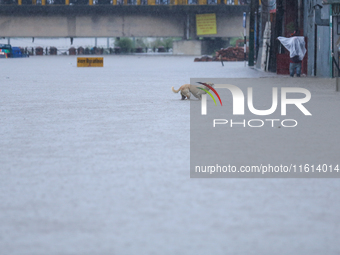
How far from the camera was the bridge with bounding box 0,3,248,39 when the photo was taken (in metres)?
72.6

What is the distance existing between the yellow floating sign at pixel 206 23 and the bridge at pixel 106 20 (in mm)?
405

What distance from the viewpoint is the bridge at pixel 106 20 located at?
72.6 m

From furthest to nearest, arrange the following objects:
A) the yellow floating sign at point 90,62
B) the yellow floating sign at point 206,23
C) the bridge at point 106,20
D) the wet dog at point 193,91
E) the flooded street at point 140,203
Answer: the yellow floating sign at point 206,23 < the bridge at point 106,20 < the yellow floating sign at point 90,62 < the wet dog at point 193,91 < the flooded street at point 140,203

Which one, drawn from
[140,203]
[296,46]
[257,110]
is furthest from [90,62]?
[140,203]

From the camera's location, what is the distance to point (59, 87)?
69.8ft

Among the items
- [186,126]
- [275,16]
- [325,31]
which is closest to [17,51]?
[275,16]

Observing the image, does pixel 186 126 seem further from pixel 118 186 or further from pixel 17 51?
pixel 17 51

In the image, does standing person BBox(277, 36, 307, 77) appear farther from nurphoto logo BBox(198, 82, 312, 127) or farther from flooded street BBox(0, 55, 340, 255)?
flooded street BBox(0, 55, 340, 255)

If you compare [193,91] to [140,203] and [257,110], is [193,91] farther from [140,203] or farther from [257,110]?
[140,203]

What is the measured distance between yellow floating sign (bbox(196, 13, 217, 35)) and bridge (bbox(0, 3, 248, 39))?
40 cm

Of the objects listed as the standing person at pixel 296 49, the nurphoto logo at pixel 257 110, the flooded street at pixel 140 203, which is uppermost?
the standing person at pixel 296 49

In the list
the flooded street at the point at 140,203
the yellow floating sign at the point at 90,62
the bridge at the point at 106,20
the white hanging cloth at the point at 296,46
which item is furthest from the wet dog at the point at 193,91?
the bridge at the point at 106,20

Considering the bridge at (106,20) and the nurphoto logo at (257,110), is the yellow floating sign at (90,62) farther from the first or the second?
the bridge at (106,20)

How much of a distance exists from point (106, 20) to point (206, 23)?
10314 millimetres
